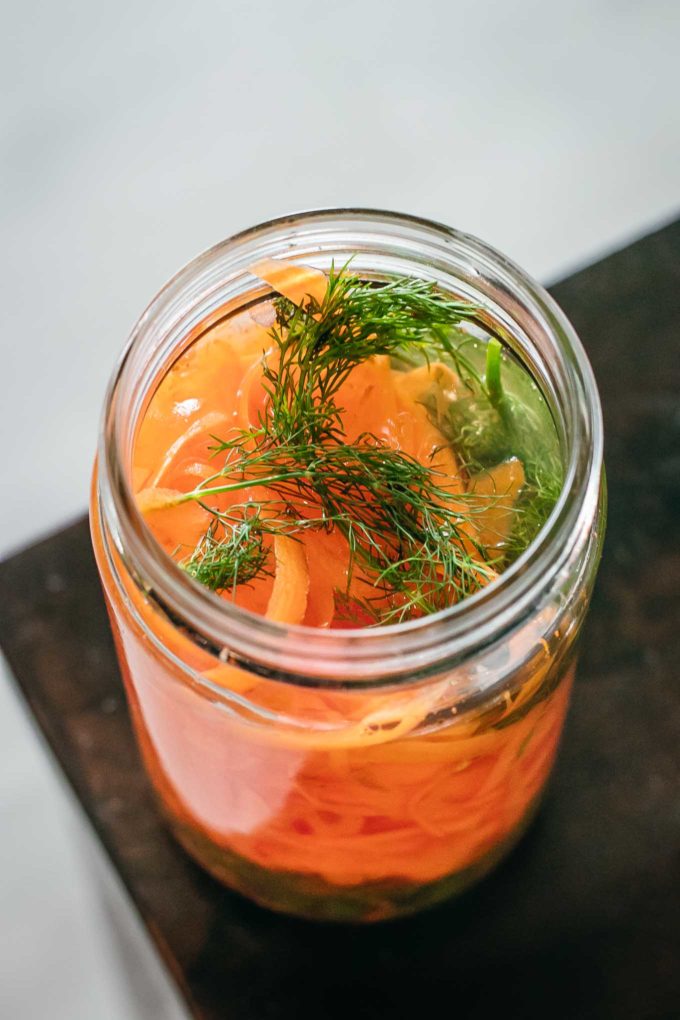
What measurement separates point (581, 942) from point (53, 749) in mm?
551

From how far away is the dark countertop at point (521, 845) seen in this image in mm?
1171

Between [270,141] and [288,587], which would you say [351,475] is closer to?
[288,587]

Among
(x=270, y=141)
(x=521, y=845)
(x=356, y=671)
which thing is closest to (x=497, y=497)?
(x=356, y=671)

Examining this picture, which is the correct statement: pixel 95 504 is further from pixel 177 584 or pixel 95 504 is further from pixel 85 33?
pixel 85 33

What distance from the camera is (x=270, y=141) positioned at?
1965mm

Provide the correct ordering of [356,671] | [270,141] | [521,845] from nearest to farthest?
1. [356,671]
2. [521,845]
3. [270,141]

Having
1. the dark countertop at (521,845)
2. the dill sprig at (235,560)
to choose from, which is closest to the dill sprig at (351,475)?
the dill sprig at (235,560)

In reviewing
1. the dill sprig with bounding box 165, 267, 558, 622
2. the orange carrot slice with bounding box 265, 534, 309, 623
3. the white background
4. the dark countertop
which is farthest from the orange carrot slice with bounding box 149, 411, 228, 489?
the white background

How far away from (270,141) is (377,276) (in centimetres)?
98

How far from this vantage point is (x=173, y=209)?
1.90 metres

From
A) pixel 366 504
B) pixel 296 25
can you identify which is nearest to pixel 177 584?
pixel 366 504

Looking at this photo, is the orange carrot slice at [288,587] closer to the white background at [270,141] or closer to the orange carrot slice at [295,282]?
the orange carrot slice at [295,282]

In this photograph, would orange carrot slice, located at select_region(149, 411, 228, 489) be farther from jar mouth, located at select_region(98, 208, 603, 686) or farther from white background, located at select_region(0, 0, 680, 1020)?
white background, located at select_region(0, 0, 680, 1020)

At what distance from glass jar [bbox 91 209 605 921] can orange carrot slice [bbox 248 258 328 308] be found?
0.05ft
